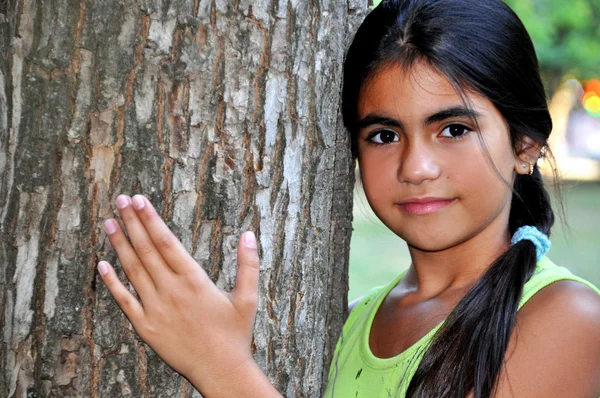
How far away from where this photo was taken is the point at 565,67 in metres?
15.6

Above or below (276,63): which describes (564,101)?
above

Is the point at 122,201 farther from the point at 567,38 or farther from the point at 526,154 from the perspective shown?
the point at 567,38

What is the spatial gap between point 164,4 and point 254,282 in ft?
1.86

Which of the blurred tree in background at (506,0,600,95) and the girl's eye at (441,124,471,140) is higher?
the blurred tree in background at (506,0,600,95)

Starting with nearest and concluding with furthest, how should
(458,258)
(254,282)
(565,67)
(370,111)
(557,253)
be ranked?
1. (254,282)
2. (370,111)
3. (458,258)
4. (557,253)
5. (565,67)

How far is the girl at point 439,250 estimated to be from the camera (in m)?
1.57

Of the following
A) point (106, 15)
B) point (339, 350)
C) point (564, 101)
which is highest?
point (564, 101)

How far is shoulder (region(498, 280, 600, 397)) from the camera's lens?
1.67 meters

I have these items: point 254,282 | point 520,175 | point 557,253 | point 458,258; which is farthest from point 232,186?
point 557,253

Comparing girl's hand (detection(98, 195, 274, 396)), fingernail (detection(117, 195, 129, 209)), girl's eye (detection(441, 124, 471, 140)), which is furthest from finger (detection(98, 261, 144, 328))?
girl's eye (detection(441, 124, 471, 140))

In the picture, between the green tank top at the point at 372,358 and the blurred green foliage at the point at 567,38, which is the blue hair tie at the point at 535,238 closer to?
the green tank top at the point at 372,358

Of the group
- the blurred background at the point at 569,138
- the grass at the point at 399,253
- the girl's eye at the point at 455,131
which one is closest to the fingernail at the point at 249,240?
the girl's eye at the point at 455,131

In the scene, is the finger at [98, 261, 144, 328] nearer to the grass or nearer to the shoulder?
the shoulder

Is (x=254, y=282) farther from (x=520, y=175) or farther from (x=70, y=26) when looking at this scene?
(x=520, y=175)
